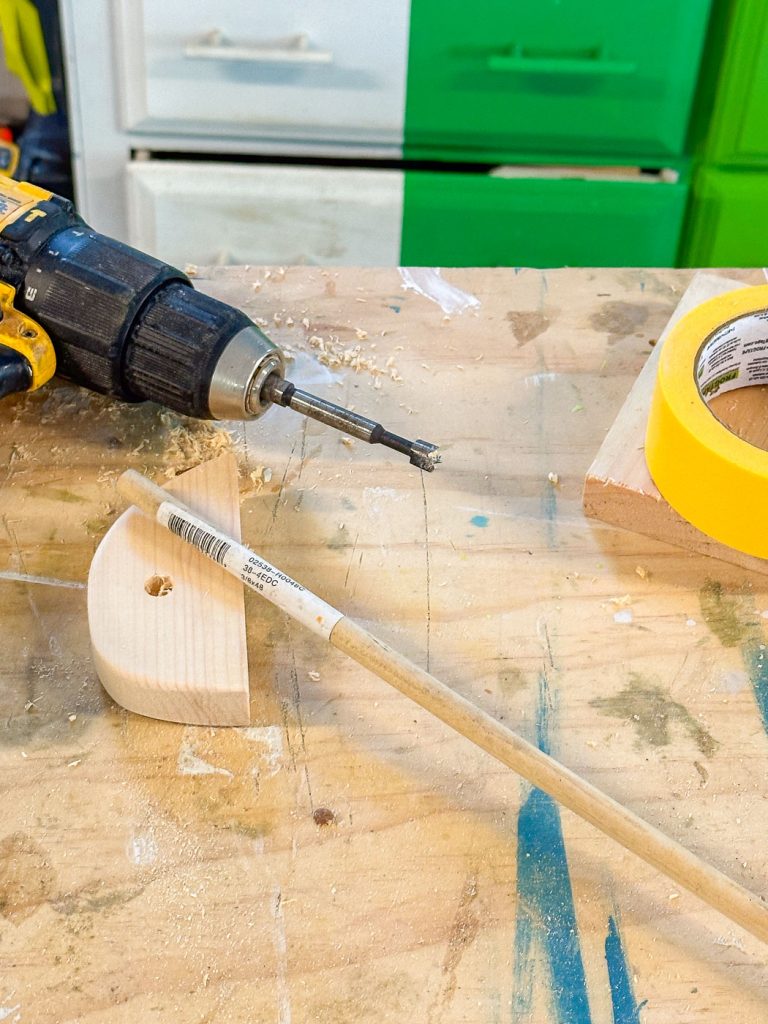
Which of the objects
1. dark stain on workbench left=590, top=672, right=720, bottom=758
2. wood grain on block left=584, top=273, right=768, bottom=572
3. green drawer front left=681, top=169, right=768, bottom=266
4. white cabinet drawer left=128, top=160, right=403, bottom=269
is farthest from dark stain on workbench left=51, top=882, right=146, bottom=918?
green drawer front left=681, top=169, right=768, bottom=266

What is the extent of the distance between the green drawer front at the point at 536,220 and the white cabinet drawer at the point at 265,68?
115mm

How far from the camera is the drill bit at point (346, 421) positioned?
66 centimetres

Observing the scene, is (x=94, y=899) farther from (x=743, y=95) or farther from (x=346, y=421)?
(x=743, y=95)

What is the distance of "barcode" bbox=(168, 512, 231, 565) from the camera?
0.60m

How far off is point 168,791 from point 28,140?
133 centimetres

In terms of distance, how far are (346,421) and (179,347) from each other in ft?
0.40

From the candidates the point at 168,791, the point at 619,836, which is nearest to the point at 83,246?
the point at 168,791

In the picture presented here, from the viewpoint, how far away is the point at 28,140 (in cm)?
157

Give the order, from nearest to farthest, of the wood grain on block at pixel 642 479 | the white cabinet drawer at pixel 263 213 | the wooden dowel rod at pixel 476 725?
the wooden dowel rod at pixel 476 725 < the wood grain on block at pixel 642 479 < the white cabinet drawer at pixel 263 213

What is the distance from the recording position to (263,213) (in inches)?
56.8

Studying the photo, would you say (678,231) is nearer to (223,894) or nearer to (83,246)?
(83,246)

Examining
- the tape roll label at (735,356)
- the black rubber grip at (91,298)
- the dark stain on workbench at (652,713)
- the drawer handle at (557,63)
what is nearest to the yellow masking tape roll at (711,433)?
the tape roll label at (735,356)

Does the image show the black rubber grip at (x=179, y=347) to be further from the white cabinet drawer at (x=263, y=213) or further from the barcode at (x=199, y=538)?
the white cabinet drawer at (x=263, y=213)

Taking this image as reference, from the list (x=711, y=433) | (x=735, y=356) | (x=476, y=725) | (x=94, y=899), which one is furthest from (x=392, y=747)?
(x=735, y=356)
